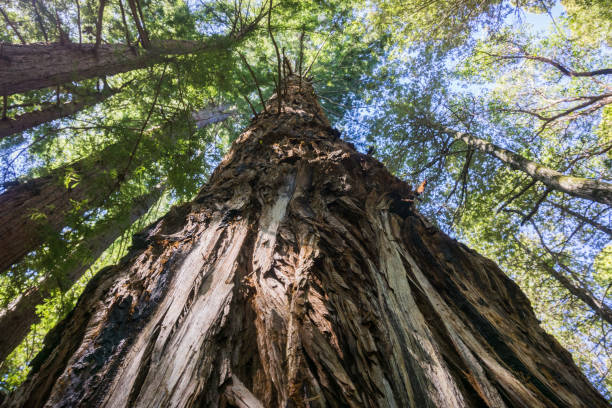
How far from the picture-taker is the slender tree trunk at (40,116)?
3.16 m

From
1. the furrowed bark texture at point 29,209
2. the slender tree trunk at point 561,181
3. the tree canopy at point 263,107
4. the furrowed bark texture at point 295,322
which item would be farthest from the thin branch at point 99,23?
the slender tree trunk at point 561,181

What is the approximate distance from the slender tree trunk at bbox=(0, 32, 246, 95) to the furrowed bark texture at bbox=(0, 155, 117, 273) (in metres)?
0.87

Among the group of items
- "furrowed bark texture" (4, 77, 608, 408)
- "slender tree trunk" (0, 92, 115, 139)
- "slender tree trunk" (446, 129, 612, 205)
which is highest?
"slender tree trunk" (446, 129, 612, 205)

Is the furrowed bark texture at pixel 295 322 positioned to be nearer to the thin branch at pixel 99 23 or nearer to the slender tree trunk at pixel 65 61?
the thin branch at pixel 99 23

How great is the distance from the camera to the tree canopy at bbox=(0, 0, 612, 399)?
8.63ft

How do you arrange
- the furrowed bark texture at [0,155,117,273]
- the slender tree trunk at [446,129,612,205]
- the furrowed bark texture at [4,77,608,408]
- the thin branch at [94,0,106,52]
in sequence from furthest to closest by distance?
the slender tree trunk at [446,129,612,205]
the thin branch at [94,0,106,52]
the furrowed bark texture at [0,155,117,273]
the furrowed bark texture at [4,77,608,408]

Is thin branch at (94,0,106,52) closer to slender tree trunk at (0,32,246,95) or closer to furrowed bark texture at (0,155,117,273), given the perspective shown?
slender tree trunk at (0,32,246,95)

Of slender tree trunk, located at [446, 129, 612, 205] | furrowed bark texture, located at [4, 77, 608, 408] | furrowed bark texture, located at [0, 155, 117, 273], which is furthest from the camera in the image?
slender tree trunk, located at [446, 129, 612, 205]

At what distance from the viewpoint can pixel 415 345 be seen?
3.32ft

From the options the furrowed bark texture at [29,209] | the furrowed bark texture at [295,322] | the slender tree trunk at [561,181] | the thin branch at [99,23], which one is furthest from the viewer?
the slender tree trunk at [561,181]

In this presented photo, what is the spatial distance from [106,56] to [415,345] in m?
4.29

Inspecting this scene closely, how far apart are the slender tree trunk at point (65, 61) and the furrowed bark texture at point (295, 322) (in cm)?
244

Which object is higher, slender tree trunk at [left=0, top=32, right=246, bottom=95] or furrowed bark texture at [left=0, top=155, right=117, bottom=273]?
slender tree trunk at [left=0, top=32, right=246, bottom=95]

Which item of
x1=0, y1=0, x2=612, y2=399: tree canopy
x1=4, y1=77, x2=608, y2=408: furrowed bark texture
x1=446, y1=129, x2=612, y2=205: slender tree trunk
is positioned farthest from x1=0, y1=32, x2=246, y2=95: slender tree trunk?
x1=446, y1=129, x2=612, y2=205: slender tree trunk
